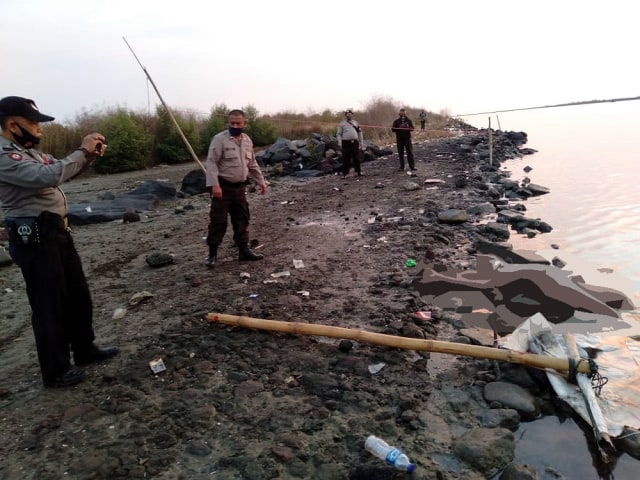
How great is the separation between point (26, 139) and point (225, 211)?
285 centimetres

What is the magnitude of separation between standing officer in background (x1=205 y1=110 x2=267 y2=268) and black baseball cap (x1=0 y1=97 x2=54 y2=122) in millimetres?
2460

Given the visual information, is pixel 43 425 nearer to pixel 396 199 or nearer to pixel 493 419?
pixel 493 419

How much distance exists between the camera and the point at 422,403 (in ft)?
10.1

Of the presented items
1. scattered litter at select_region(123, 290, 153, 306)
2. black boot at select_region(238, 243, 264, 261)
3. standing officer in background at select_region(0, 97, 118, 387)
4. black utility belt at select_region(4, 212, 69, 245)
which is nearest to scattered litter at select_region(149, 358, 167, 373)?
standing officer in background at select_region(0, 97, 118, 387)

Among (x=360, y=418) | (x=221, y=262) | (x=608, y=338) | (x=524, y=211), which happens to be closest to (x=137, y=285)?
(x=221, y=262)

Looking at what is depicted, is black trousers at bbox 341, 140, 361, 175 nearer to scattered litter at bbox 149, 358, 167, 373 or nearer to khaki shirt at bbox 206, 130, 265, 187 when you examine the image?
khaki shirt at bbox 206, 130, 265, 187

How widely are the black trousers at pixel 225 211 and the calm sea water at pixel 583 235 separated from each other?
4044mm

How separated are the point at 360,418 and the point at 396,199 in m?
7.57

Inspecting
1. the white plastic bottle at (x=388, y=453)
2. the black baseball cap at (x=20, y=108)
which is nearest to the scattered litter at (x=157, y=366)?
the white plastic bottle at (x=388, y=453)

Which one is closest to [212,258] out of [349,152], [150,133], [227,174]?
[227,174]

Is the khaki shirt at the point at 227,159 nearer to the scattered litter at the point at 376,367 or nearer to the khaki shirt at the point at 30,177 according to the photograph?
the khaki shirt at the point at 30,177

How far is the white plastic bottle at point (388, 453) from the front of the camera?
7.94 feet

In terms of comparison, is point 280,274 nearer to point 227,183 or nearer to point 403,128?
point 227,183

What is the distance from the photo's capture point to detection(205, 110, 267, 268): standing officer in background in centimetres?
550
